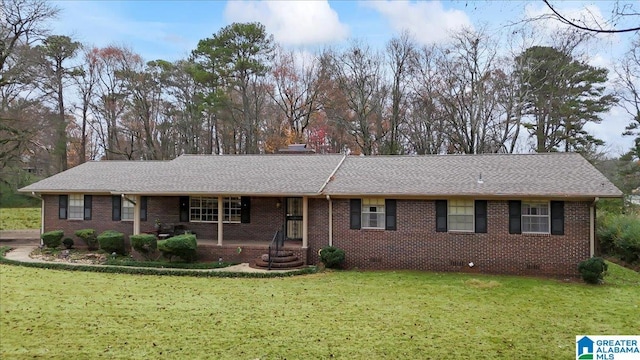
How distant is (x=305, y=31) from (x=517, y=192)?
65.0 feet

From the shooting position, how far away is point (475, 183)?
48.5 ft

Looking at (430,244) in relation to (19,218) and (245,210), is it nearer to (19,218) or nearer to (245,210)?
(245,210)

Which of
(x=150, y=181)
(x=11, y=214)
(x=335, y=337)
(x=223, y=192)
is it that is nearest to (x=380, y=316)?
(x=335, y=337)

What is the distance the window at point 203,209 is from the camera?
1802 cm

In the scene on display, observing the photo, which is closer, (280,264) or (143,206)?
(280,264)

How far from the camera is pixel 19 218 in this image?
30000mm

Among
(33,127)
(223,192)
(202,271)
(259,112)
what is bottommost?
(202,271)

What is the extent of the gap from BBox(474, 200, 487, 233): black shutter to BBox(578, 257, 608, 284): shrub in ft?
9.35

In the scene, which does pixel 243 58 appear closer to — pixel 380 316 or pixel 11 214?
pixel 11 214

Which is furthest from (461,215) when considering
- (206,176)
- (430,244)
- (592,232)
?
(206,176)

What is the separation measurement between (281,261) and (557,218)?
8.73 meters

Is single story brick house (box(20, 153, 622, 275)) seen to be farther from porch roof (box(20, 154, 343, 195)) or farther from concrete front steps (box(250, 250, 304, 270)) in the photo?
concrete front steps (box(250, 250, 304, 270))

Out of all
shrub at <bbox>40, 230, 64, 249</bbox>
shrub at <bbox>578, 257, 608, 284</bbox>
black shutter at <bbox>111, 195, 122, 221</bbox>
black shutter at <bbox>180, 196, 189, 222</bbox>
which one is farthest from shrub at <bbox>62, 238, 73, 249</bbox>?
shrub at <bbox>578, 257, 608, 284</bbox>

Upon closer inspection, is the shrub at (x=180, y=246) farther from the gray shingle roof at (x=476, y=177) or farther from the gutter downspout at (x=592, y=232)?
the gutter downspout at (x=592, y=232)
